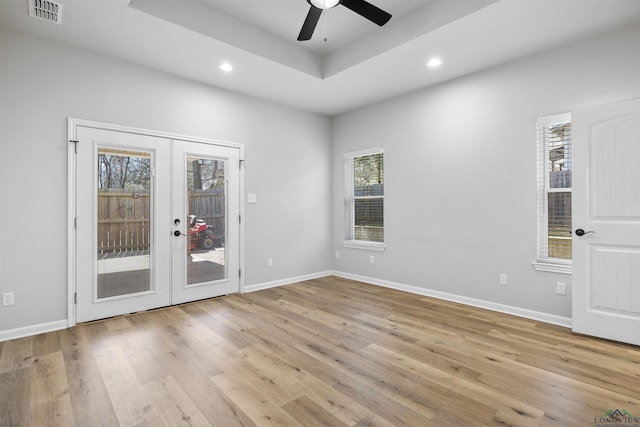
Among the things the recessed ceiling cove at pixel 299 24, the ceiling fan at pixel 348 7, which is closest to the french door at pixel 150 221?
the recessed ceiling cove at pixel 299 24

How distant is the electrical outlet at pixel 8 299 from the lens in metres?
2.94

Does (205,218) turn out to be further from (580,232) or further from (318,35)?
(580,232)

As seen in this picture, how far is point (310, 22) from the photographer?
2.67 m

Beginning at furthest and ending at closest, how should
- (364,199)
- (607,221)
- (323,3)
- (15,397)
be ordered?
1. (364,199)
2. (607,221)
3. (323,3)
4. (15,397)

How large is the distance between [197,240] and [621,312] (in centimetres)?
451

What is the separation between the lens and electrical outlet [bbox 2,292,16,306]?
9.65 feet

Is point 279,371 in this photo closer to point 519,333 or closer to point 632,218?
point 519,333

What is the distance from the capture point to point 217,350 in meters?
2.74

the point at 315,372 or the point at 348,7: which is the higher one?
the point at 348,7

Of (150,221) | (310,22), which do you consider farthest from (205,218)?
(310,22)

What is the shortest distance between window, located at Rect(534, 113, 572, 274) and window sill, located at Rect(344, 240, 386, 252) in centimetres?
208

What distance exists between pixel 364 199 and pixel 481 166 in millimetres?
1977

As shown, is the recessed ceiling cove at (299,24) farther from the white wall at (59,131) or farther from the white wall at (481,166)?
the white wall at (481,166)

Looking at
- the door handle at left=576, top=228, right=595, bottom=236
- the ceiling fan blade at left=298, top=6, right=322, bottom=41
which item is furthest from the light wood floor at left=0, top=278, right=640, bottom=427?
the ceiling fan blade at left=298, top=6, right=322, bottom=41
